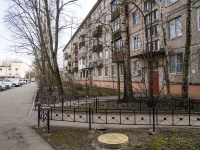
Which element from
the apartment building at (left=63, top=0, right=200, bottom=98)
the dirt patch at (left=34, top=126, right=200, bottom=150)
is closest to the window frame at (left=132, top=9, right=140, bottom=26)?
the apartment building at (left=63, top=0, right=200, bottom=98)

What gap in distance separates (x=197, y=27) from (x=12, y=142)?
13439 millimetres

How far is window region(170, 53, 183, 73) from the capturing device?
52.4 feet

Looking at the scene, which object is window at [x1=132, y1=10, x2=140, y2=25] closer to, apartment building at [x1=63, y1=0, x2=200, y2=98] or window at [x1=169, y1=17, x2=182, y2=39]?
apartment building at [x1=63, y1=0, x2=200, y2=98]

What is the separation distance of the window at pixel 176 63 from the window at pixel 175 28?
1645 mm

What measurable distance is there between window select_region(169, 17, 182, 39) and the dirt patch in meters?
11.0

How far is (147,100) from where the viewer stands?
1054 centimetres

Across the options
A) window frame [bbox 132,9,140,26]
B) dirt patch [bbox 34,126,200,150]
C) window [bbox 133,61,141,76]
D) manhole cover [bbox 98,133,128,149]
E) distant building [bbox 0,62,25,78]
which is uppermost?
window frame [bbox 132,9,140,26]

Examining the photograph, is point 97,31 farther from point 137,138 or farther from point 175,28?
point 137,138

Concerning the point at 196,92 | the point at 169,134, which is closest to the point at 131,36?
the point at 196,92

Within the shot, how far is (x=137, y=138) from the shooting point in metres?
6.18

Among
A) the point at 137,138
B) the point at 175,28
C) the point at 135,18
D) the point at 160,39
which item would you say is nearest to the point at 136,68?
the point at 160,39

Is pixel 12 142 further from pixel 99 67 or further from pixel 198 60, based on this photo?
pixel 99 67

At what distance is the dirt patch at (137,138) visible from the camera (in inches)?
216

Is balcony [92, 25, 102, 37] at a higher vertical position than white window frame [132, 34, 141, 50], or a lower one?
higher
